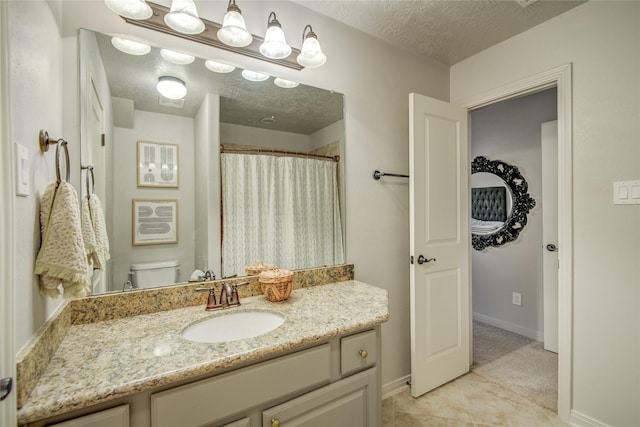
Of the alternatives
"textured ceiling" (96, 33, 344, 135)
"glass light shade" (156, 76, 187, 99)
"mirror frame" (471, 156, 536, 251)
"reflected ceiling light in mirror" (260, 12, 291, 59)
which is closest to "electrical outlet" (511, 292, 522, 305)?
"mirror frame" (471, 156, 536, 251)

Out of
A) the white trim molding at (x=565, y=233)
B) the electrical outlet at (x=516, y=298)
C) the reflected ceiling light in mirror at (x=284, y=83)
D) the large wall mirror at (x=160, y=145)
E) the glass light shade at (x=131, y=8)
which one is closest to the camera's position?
the glass light shade at (x=131, y=8)

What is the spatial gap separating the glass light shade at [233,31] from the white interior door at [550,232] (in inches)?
106

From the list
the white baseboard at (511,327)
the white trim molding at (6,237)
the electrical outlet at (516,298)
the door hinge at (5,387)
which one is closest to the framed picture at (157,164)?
the white trim molding at (6,237)

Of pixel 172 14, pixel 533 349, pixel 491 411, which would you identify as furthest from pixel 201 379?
pixel 533 349

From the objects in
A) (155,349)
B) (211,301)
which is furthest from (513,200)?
(155,349)

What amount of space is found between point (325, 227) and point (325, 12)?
1.27m

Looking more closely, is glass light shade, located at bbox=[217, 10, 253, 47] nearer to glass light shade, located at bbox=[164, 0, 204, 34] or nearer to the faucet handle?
glass light shade, located at bbox=[164, 0, 204, 34]

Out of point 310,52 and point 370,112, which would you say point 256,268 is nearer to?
point 310,52

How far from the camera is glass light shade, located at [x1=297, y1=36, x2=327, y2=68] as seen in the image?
1.43m

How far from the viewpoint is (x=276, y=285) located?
1.32 m

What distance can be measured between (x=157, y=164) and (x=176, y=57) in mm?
492

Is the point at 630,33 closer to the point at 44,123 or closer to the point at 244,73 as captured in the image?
the point at 244,73

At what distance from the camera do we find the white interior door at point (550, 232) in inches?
99.5

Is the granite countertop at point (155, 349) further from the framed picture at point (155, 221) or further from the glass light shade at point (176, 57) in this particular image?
the glass light shade at point (176, 57)
